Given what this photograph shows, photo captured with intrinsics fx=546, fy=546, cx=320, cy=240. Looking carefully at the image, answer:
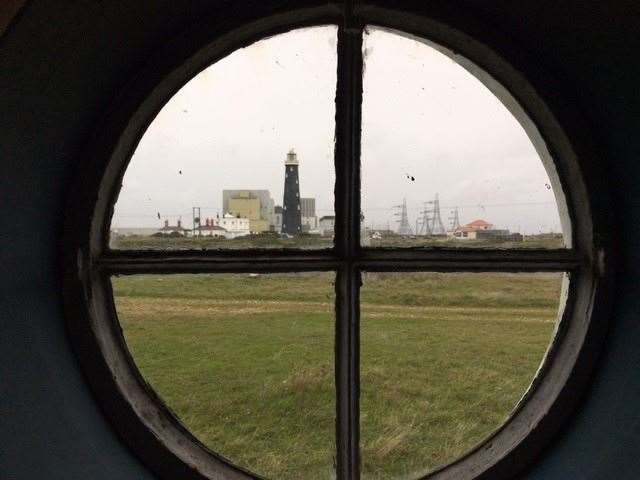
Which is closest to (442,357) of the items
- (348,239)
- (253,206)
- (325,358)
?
(325,358)

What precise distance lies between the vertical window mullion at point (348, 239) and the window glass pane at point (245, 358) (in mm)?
42

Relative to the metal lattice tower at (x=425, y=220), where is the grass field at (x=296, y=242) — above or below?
below

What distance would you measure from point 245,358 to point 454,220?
0.47 metres

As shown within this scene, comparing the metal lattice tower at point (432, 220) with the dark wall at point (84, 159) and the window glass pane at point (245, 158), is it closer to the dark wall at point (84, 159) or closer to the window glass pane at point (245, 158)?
the window glass pane at point (245, 158)

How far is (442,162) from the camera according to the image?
1.02 meters

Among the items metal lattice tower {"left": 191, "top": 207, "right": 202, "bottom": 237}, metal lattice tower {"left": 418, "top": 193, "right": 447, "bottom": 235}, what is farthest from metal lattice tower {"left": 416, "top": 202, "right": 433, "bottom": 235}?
metal lattice tower {"left": 191, "top": 207, "right": 202, "bottom": 237}

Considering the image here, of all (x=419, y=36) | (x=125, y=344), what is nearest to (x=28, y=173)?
(x=125, y=344)

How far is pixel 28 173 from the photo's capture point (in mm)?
724

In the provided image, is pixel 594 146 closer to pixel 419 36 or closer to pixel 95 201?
pixel 419 36

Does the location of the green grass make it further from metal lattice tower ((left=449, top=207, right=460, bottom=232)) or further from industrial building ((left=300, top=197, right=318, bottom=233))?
metal lattice tower ((left=449, top=207, right=460, bottom=232))

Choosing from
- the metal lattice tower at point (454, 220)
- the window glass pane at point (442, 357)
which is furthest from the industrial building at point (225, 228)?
the metal lattice tower at point (454, 220)

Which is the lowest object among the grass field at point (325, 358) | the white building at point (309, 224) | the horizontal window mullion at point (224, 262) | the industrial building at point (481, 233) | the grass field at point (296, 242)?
the grass field at point (325, 358)

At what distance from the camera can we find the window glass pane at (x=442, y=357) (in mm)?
963

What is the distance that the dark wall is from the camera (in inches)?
26.9
